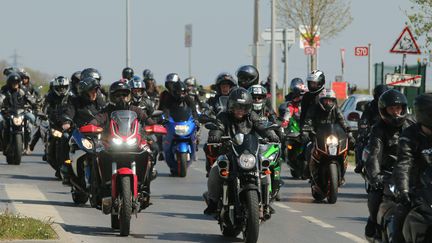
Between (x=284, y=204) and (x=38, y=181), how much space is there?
203 inches

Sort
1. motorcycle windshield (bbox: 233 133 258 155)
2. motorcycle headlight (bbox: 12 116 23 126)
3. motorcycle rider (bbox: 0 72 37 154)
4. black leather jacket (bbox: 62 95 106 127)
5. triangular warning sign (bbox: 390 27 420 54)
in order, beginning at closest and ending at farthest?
1. motorcycle windshield (bbox: 233 133 258 155)
2. black leather jacket (bbox: 62 95 106 127)
3. motorcycle headlight (bbox: 12 116 23 126)
4. motorcycle rider (bbox: 0 72 37 154)
5. triangular warning sign (bbox: 390 27 420 54)

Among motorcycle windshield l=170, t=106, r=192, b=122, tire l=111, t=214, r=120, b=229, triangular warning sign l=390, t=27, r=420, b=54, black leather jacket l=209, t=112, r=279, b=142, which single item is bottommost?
tire l=111, t=214, r=120, b=229

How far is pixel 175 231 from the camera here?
44.9 feet

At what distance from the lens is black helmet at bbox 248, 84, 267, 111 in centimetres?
1682

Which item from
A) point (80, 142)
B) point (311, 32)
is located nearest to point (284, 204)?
point (80, 142)

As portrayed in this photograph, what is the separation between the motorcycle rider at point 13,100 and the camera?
25156mm

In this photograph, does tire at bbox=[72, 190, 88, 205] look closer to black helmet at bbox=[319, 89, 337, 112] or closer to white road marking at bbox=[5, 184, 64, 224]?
white road marking at bbox=[5, 184, 64, 224]

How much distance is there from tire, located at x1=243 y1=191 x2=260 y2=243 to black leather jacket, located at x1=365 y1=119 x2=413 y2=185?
1233 millimetres

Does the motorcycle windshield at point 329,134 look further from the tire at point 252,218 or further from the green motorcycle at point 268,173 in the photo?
the tire at point 252,218

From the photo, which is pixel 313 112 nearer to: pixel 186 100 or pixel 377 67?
pixel 186 100

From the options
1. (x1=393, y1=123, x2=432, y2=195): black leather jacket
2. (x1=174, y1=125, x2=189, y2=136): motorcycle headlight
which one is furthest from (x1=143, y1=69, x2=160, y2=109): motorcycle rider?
(x1=393, y1=123, x2=432, y2=195): black leather jacket

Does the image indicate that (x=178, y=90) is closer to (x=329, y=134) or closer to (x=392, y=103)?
(x=329, y=134)

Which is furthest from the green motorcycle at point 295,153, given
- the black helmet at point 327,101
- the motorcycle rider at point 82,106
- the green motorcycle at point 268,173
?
the green motorcycle at point 268,173

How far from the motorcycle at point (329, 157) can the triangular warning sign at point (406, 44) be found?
9613 millimetres
